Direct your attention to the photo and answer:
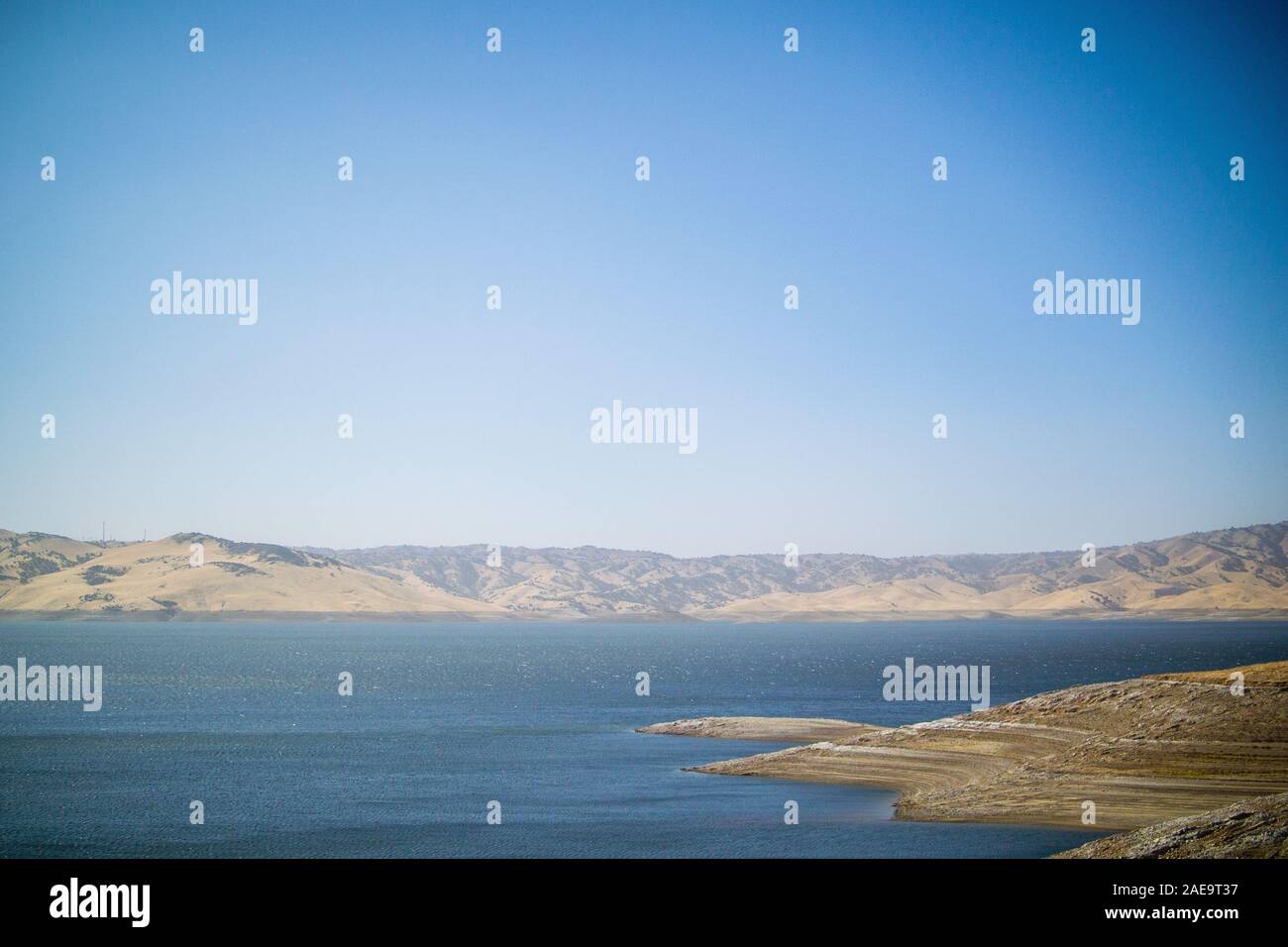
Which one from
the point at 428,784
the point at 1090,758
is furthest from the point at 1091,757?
the point at 428,784

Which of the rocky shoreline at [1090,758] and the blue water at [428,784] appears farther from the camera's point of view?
the blue water at [428,784]

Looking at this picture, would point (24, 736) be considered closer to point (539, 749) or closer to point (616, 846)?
point (539, 749)

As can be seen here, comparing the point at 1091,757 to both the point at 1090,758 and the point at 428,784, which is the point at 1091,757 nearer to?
the point at 1090,758

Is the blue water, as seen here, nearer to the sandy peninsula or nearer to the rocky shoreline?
the rocky shoreline

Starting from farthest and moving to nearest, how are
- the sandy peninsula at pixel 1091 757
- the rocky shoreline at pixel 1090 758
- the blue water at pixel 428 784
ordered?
the blue water at pixel 428 784 < the sandy peninsula at pixel 1091 757 < the rocky shoreline at pixel 1090 758

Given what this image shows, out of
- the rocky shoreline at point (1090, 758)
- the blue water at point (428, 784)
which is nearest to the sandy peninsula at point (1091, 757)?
the rocky shoreline at point (1090, 758)

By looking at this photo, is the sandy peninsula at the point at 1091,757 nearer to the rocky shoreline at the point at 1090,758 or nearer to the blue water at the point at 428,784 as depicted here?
the rocky shoreline at the point at 1090,758

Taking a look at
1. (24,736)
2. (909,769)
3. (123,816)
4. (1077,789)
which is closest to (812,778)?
(909,769)

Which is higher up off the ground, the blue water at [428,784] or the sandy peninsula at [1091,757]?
the sandy peninsula at [1091,757]

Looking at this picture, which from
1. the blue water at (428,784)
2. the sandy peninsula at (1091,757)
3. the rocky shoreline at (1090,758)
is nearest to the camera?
the rocky shoreline at (1090,758)
